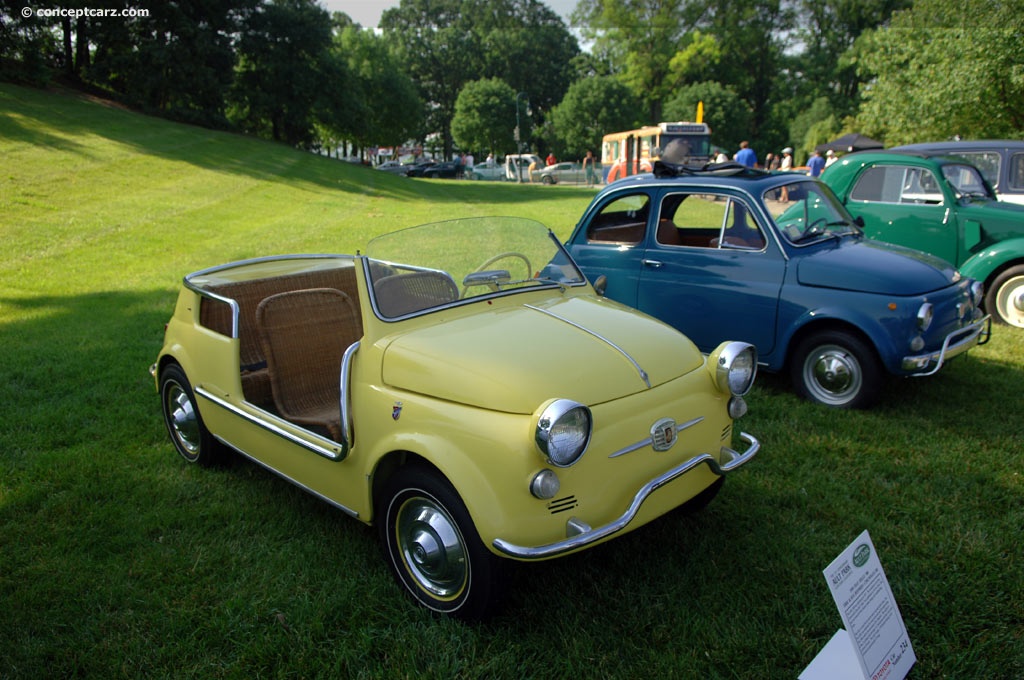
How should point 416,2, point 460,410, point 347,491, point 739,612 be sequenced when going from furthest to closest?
point 416,2
point 347,491
point 739,612
point 460,410

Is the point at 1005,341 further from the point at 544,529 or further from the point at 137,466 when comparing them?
the point at 137,466

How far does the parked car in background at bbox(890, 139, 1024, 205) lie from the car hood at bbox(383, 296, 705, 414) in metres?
7.12

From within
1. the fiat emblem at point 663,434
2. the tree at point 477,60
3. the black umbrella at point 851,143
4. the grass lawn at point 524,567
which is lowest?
the grass lawn at point 524,567

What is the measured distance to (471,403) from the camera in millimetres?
2629

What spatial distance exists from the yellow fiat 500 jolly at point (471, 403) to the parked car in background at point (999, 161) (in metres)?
7.06

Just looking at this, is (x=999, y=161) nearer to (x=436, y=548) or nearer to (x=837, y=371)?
(x=837, y=371)

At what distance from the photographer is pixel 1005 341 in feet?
21.8

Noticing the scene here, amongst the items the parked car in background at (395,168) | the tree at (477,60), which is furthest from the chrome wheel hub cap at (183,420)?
the tree at (477,60)

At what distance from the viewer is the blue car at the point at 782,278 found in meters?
4.78

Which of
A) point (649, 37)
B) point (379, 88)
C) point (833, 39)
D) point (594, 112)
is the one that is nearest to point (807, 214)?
point (594, 112)

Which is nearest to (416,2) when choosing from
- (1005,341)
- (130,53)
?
(130,53)

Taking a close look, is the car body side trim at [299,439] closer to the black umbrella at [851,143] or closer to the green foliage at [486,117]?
the black umbrella at [851,143]

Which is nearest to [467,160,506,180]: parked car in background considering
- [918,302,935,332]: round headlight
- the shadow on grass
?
the shadow on grass

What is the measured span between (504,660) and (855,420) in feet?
10.9
